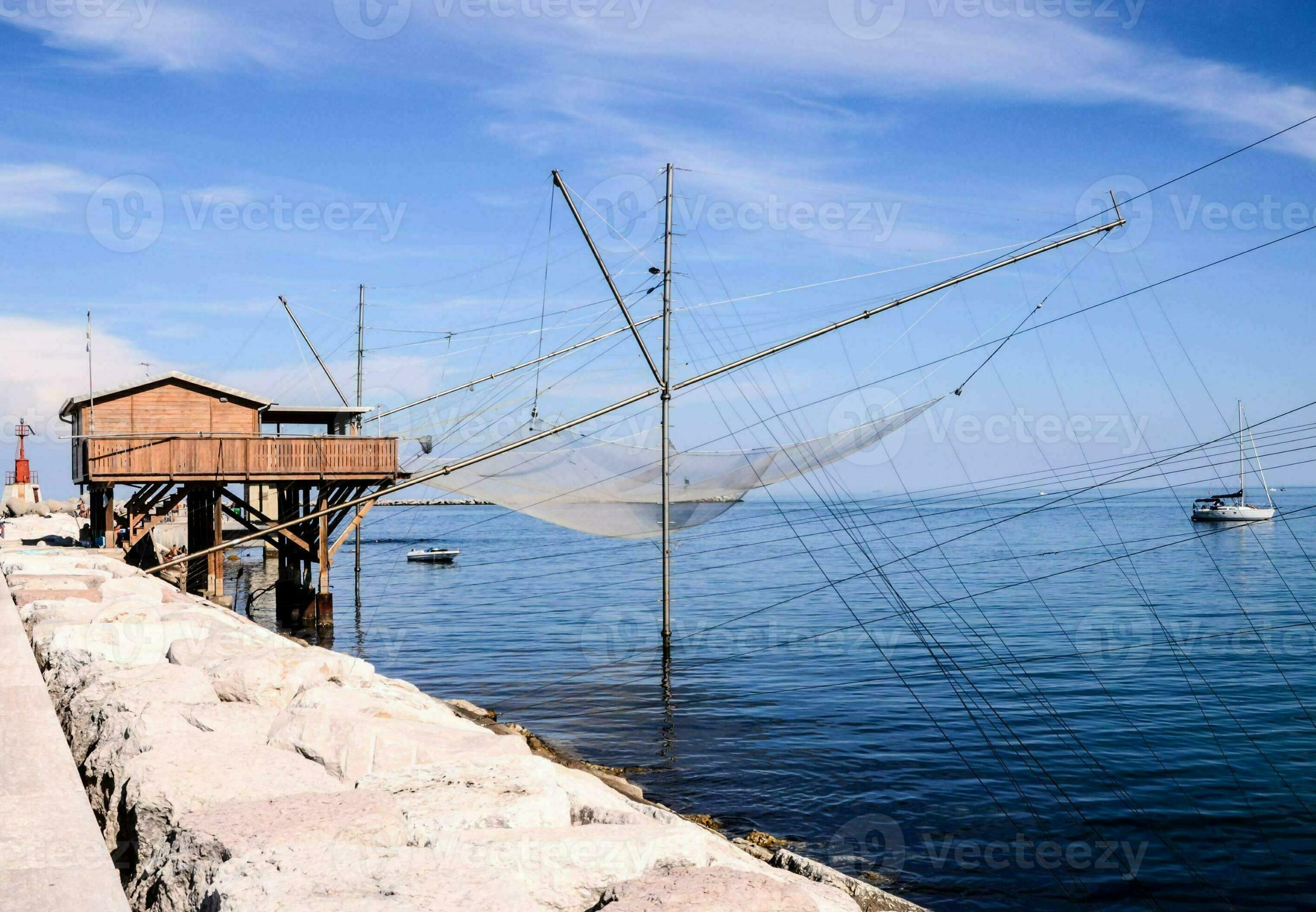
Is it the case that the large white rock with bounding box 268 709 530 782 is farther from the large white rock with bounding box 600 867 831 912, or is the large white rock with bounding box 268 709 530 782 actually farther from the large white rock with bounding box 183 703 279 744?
the large white rock with bounding box 600 867 831 912

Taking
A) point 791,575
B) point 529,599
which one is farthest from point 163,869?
point 791,575

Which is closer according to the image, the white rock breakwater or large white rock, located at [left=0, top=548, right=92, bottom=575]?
the white rock breakwater

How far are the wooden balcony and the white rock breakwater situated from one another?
19316 millimetres

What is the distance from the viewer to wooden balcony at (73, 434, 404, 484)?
2933 centimetres

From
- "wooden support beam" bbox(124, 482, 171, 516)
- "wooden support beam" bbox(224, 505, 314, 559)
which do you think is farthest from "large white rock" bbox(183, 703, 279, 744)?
"wooden support beam" bbox(124, 482, 171, 516)

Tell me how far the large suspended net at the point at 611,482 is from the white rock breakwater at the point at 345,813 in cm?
1604

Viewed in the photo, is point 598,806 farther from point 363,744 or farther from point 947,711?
point 947,711

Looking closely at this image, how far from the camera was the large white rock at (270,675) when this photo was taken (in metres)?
10.4

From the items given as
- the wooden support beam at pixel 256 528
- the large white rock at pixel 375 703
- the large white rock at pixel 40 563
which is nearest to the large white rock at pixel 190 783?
the large white rock at pixel 375 703

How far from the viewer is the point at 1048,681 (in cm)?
2456

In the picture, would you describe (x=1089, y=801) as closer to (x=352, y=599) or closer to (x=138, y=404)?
Answer: (x=138, y=404)

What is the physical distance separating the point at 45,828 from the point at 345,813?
62.5 inches

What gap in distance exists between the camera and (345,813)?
20.2 feet

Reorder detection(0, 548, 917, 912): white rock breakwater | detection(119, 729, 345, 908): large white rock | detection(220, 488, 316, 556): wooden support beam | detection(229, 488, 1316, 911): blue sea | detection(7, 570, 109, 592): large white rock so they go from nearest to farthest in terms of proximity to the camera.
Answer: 1. detection(0, 548, 917, 912): white rock breakwater
2. detection(119, 729, 345, 908): large white rock
3. detection(229, 488, 1316, 911): blue sea
4. detection(7, 570, 109, 592): large white rock
5. detection(220, 488, 316, 556): wooden support beam
